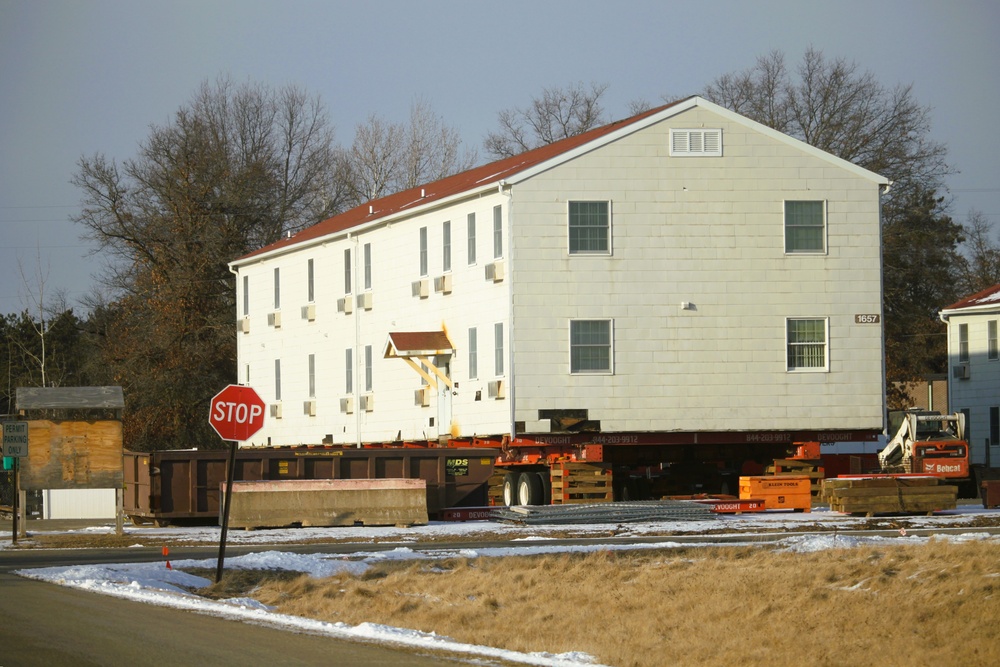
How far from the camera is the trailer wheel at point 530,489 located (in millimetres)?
34969

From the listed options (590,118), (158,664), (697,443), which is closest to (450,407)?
(697,443)

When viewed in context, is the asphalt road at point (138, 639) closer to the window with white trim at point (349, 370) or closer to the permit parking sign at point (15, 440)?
the permit parking sign at point (15, 440)

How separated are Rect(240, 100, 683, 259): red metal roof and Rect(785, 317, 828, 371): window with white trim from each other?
249 inches

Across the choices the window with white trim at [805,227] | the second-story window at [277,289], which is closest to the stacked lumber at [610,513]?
the window with white trim at [805,227]

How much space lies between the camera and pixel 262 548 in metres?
25.2

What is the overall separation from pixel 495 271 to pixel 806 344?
786 cm

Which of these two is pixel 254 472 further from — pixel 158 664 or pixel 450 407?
pixel 158 664

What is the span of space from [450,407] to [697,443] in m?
6.54

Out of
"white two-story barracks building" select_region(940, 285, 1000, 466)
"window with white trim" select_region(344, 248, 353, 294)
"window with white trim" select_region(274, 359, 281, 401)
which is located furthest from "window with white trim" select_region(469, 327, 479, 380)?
"white two-story barracks building" select_region(940, 285, 1000, 466)

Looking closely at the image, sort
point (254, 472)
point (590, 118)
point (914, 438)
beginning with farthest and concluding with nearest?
point (590, 118)
point (914, 438)
point (254, 472)

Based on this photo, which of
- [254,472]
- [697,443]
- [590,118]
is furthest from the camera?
[590,118]

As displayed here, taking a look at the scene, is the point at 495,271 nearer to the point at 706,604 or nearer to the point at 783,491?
the point at 783,491

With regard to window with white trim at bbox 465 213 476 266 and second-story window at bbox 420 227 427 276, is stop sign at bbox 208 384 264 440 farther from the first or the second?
second-story window at bbox 420 227 427 276

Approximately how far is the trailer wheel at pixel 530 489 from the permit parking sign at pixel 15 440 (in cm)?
1262
